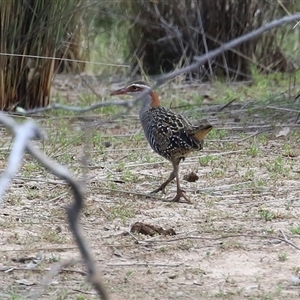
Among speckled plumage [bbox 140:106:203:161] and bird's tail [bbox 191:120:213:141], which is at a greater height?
bird's tail [bbox 191:120:213:141]

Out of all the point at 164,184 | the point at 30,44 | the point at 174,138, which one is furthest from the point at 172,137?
the point at 30,44

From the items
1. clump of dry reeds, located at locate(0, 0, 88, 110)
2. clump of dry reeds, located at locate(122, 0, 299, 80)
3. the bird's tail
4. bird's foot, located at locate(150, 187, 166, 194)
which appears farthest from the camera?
clump of dry reeds, located at locate(122, 0, 299, 80)

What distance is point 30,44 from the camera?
8344 millimetres

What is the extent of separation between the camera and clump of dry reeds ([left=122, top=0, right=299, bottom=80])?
11.0 m

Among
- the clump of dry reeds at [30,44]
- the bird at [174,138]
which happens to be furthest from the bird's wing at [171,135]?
the clump of dry reeds at [30,44]

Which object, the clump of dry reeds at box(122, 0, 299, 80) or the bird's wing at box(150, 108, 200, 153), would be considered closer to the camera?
the bird's wing at box(150, 108, 200, 153)

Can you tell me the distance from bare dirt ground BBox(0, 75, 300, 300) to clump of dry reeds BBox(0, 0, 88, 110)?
0.61 meters

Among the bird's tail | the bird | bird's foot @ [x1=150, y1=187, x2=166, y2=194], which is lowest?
bird's foot @ [x1=150, y1=187, x2=166, y2=194]

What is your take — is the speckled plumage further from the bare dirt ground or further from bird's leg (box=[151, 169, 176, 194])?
the bare dirt ground

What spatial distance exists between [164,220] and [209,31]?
6346 mm

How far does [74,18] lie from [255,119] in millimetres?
2090

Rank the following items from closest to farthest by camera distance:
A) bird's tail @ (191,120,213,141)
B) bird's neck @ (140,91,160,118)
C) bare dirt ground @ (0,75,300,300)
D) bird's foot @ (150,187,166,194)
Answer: bare dirt ground @ (0,75,300,300), bird's tail @ (191,120,213,141), bird's foot @ (150,187,166,194), bird's neck @ (140,91,160,118)

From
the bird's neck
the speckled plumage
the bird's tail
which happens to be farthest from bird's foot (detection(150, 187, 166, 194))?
the bird's neck

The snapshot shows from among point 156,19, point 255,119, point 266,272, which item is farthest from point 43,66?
point 266,272
